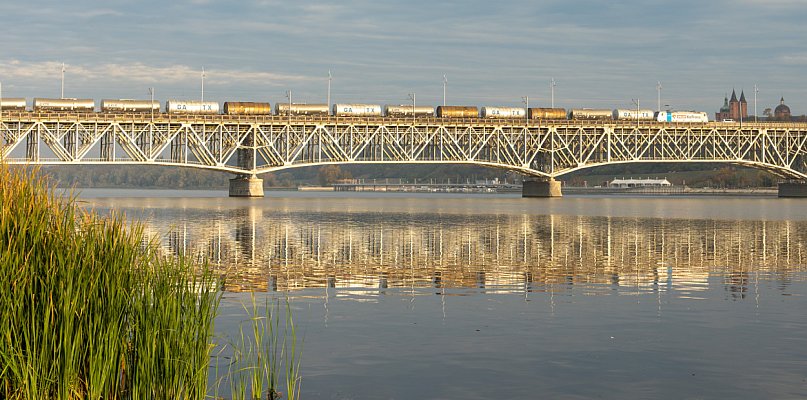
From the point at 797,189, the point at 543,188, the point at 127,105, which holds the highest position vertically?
the point at 127,105

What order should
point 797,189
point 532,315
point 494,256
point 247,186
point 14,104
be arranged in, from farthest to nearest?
point 797,189, point 247,186, point 14,104, point 494,256, point 532,315

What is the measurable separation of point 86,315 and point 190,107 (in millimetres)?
142509

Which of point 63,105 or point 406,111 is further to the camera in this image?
point 406,111

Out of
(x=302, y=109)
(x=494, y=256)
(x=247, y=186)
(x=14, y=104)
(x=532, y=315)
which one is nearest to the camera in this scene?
(x=532, y=315)

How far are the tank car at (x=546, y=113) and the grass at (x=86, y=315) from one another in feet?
531

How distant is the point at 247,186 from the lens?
164 metres

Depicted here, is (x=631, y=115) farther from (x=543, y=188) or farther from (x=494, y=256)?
(x=494, y=256)

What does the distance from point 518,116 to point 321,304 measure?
493 ft

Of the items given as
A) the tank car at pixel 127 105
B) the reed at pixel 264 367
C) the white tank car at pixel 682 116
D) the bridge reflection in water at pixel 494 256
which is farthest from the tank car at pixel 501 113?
the reed at pixel 264 367

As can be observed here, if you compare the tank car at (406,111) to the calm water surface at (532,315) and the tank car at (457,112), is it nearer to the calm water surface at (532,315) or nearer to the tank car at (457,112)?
the tank car at (457,112)

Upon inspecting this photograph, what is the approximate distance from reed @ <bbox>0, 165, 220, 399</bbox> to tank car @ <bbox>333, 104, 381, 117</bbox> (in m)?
147

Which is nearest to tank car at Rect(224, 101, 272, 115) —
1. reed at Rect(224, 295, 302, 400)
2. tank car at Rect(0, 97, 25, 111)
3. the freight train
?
the freight train

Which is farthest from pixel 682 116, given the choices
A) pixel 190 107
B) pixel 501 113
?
pixel 190 107

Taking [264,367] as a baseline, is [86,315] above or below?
above
